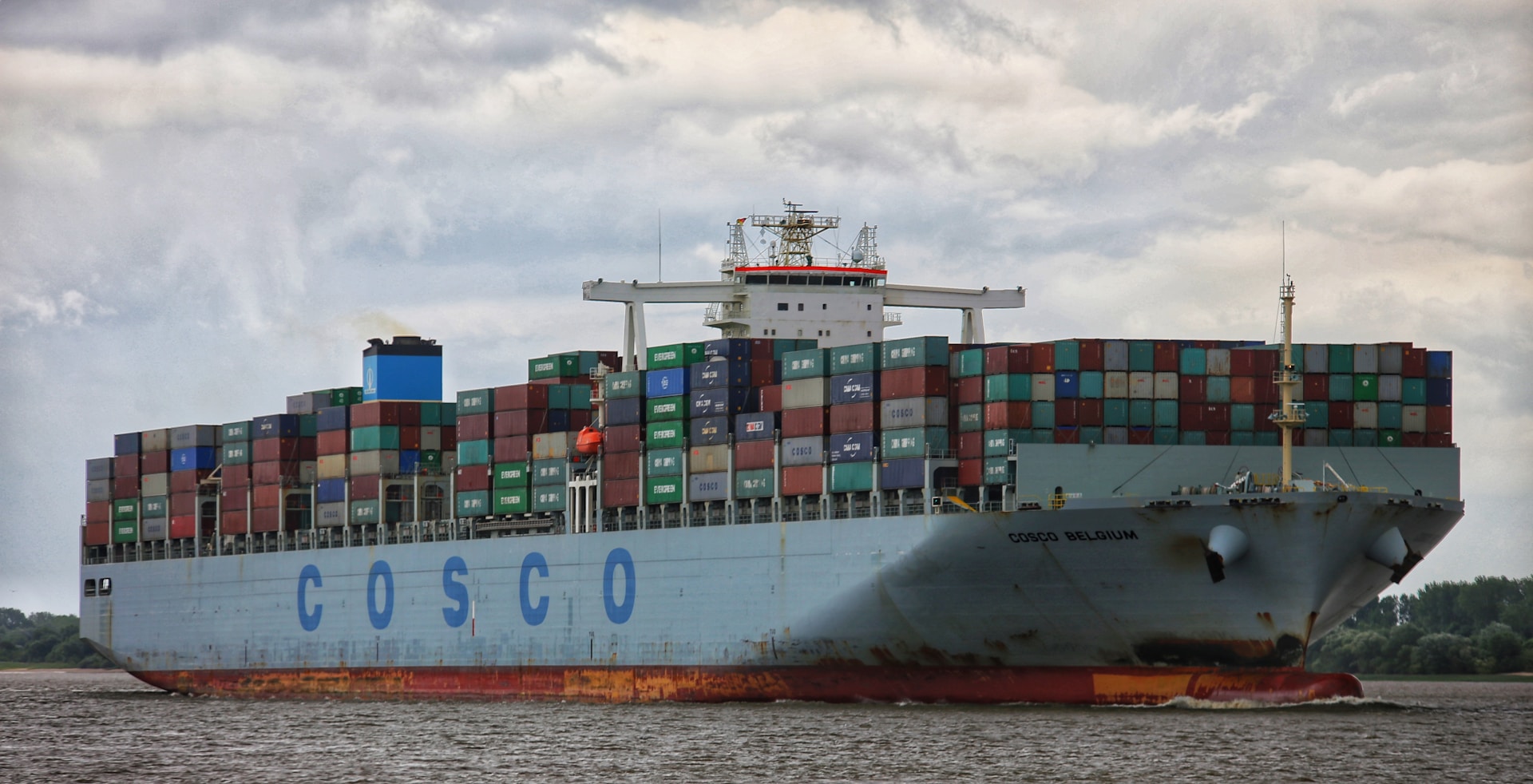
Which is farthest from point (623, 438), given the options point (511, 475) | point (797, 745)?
point (797, 745)

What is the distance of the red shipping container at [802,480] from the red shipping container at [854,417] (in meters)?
1.10

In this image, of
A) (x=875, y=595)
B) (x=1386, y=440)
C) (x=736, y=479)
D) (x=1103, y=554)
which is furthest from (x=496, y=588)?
(x=1386, y=440)

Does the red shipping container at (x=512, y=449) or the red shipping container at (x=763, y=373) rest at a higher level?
the red shipping container at (x=763, y=373)

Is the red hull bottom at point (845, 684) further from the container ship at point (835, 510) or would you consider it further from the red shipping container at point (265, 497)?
the red shipping container at point (265, 497)

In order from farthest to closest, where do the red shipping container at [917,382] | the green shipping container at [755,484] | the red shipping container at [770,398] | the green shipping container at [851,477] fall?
the red shipping container at [770,398]
the green shipping container at [755,484]
the green shipping container at [851,477]
the red shipping container at [917,382]

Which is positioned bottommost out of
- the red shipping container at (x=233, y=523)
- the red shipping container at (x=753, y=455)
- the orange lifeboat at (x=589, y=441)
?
the red shipping container at (x=233, y=523)

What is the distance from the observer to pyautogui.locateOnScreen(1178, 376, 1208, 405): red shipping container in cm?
4462

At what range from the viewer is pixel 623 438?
53125 millimetres

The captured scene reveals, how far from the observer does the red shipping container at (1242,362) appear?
45.0m

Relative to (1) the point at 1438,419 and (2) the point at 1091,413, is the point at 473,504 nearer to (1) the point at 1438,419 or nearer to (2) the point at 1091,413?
(2) the point at 1091,413

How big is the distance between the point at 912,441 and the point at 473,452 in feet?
56.2

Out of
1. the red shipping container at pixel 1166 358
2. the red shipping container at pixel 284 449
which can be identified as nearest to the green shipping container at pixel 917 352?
the red shipping container at pixel 1166 358

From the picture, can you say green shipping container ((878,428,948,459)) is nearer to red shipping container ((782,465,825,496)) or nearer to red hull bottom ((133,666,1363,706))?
red shipping container ((782,465,825,496))

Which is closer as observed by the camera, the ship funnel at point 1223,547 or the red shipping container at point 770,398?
the ship funnel at point 1223,547
